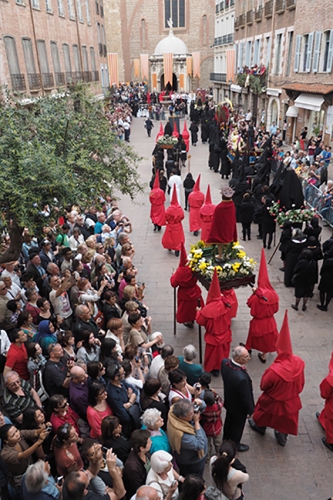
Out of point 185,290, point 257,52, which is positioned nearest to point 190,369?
point 185,290

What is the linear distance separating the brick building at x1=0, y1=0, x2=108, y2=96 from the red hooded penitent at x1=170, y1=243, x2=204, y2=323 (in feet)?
25.2

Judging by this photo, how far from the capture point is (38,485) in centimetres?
332

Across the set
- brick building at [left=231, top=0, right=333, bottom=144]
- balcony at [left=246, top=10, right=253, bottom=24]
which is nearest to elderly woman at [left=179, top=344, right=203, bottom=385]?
brick building at [left=231, top=0, right=333, bottom=144]

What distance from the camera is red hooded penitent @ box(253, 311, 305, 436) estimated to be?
500 cm

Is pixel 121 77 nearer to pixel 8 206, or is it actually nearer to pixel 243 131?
pixel 243 131

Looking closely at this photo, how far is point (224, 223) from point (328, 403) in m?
2.91

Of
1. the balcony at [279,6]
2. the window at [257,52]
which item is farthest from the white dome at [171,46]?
the balcony at [279,6]

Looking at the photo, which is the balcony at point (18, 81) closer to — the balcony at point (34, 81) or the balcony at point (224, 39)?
the balcony at point (34, 81)

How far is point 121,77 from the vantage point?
5097 cm

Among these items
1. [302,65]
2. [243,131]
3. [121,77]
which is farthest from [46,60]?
[121,77]

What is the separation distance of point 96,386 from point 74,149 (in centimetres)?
365

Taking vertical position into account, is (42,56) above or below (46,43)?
below

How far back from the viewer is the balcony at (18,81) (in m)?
17.7

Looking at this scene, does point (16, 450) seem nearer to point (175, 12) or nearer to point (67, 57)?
point (67, 57)
